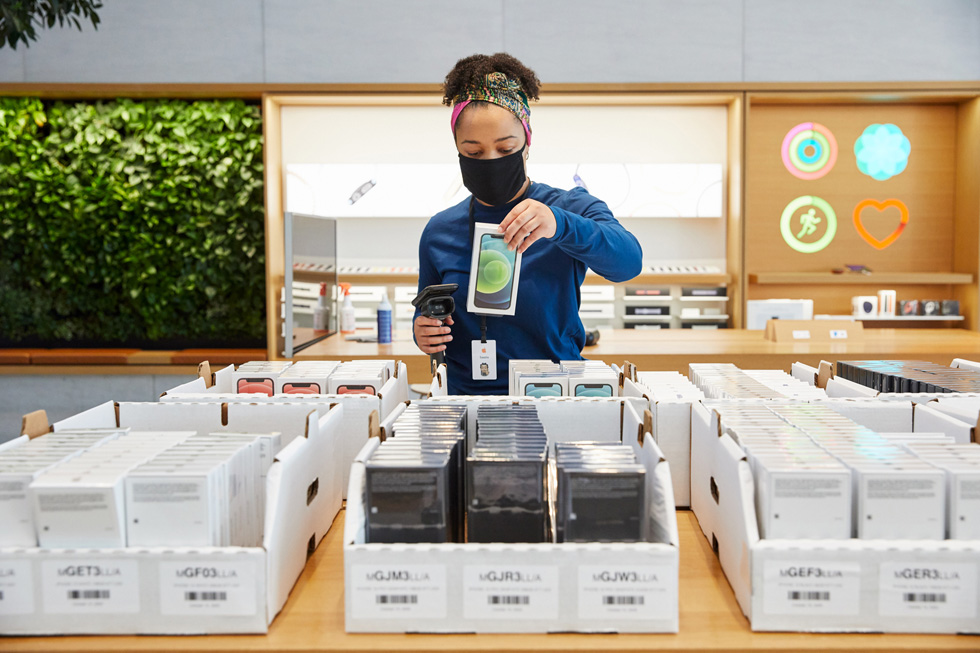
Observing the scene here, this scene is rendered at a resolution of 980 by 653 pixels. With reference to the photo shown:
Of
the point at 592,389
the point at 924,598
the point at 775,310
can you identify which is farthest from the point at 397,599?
the point at 775,310

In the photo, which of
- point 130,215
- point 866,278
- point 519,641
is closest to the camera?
point 519,641

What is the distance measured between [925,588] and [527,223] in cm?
93

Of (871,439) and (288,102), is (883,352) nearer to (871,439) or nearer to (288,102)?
(871,439)

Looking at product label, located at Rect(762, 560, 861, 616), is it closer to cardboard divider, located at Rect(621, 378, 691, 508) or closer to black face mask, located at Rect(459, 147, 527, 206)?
cardboard divider, located at Rect(621, 378, 691, 508)

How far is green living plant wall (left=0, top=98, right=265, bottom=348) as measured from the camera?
4.74 m

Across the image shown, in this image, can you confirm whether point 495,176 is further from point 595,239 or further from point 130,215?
point 130,215

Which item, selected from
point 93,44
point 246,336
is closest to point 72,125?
point 93,44

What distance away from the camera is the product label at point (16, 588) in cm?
94

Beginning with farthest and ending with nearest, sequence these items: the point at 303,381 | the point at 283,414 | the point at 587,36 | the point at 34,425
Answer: the point at 587,36 < the point at 303,381 < the point at 283,414 < the point at 34,425

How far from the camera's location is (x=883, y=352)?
337cm

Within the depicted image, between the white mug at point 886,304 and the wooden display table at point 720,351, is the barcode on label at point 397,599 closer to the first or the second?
the wooden display table at point 720,351

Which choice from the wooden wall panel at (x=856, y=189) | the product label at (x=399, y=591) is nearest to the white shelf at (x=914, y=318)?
the wooden wall panel at (x=856, y=189)

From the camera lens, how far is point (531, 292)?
6.17ft

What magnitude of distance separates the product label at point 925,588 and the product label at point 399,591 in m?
0.57
